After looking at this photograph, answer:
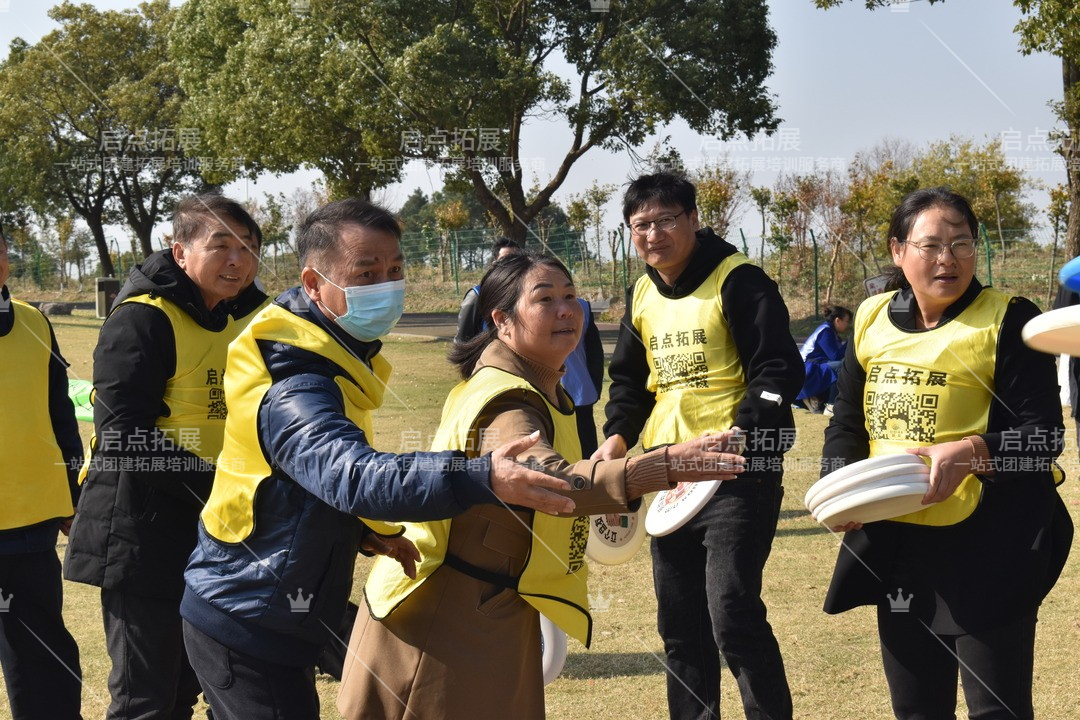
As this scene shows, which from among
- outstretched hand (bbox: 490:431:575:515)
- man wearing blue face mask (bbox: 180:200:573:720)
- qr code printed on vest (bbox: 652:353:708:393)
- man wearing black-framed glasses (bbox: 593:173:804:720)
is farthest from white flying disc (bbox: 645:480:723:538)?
outstretched hand (bbox: 490:431:575:515)

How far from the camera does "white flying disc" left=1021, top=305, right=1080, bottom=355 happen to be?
2.58 meters

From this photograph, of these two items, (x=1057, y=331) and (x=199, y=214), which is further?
(x=199, y=214)

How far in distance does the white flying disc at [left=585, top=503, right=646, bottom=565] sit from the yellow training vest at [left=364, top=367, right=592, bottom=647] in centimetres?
159

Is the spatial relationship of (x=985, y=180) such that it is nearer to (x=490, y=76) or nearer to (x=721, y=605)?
(x=490, y=76)

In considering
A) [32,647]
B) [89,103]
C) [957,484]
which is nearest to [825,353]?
[957,484]

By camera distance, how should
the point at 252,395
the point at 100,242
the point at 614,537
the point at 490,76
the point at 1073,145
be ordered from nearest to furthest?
the point at 252,395
the point at 614,537
the point at 1073,145
the point at 490,76
the point at 100,242

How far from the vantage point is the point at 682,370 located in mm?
4191

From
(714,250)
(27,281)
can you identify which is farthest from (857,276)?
(27,281)

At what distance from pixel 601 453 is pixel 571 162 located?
60.3 ft

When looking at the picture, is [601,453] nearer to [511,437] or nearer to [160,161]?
[511,437]

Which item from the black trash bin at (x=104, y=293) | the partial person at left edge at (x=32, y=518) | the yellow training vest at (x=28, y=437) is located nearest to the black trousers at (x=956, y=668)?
the partial person at left edge at (x=32, y=518)

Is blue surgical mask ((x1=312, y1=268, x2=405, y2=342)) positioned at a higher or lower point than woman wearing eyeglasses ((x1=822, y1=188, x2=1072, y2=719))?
higher

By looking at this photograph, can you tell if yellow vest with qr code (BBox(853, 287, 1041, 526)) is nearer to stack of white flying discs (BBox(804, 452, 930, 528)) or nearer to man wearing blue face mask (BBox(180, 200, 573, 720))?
stack of white flying discs (BBox(804, 452, 930, 528))

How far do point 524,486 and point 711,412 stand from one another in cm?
220
